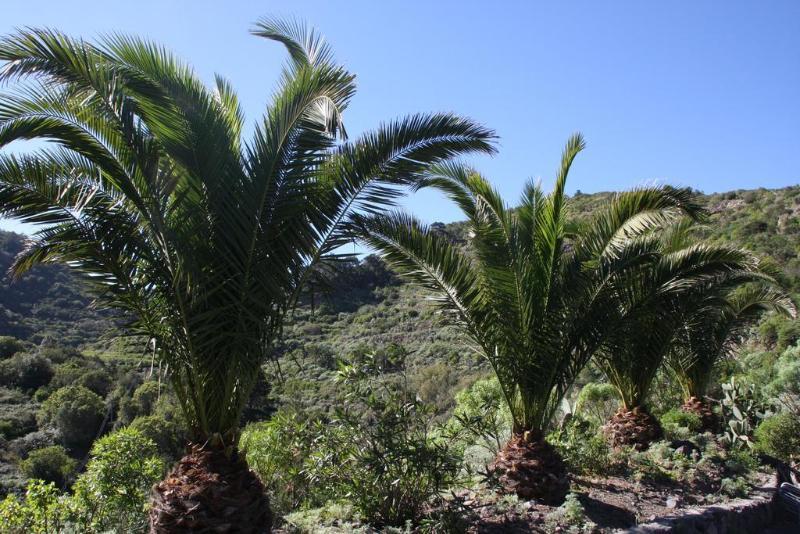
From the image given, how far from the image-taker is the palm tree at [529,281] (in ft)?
23.9

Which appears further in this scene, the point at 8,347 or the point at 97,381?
the point at 8,347

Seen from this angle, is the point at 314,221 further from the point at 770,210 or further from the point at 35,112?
the point at 770,210

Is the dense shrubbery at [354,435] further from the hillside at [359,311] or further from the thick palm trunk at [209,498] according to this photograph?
the hillside at [359,311]

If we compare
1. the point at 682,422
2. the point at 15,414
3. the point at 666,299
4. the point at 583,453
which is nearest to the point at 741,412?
the point at 682,422

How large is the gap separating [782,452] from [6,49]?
46.3 feet

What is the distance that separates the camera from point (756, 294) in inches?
500

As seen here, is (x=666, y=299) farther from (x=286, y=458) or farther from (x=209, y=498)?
(x=209, y=498)

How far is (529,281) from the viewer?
7.39 meters

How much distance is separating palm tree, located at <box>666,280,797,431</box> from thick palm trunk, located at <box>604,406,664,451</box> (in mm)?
1947

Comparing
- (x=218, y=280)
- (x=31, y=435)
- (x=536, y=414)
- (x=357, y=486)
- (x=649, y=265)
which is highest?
(x=649, y=265)

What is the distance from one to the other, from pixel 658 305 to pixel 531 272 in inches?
121

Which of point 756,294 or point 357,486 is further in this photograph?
point 756,294

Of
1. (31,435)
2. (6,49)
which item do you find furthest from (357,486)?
(31,435)

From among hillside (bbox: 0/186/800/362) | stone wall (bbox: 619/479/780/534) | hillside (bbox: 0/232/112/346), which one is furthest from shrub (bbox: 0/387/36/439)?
stone wall (bbox: 619/479/780/534)
